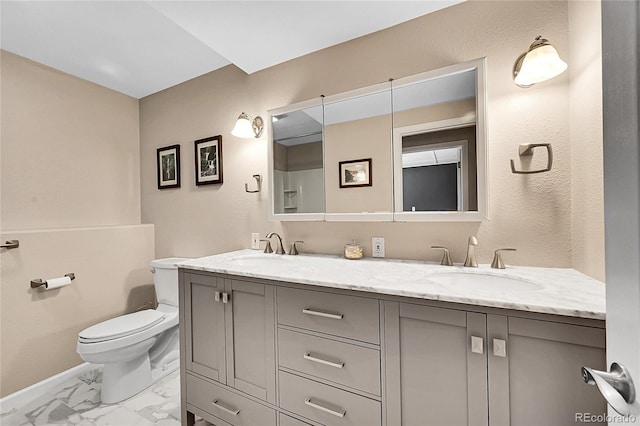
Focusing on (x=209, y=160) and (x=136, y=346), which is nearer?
(x=136, y=346)

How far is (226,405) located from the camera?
1448 mm

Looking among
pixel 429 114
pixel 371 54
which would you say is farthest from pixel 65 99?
pixel 429 114

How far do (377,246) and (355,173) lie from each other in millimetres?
475

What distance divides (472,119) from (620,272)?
1.15 m

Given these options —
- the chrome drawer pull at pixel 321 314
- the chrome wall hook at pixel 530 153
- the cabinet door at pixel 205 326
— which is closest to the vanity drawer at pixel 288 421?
the cabinet door at pixel 205 326

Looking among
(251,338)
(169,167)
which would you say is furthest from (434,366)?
(169,167)

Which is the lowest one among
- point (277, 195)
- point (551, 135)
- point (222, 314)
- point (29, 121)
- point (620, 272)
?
point (222, 314)

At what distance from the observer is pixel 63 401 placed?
6.01 ft

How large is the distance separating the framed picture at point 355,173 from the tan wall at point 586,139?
956 mm

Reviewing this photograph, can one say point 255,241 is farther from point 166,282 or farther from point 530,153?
point 530,153

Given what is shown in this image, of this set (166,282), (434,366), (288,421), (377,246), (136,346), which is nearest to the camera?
(434,366)

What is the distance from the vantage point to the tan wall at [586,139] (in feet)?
3.41

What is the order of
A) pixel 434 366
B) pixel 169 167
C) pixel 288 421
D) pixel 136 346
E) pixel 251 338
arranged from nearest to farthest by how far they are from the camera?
pixel 434 366 → pixel 288 421 → pixel 251 338 → pixel 136 346 → pixel 169 167

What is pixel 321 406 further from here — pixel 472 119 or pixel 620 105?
pixel 472 119
